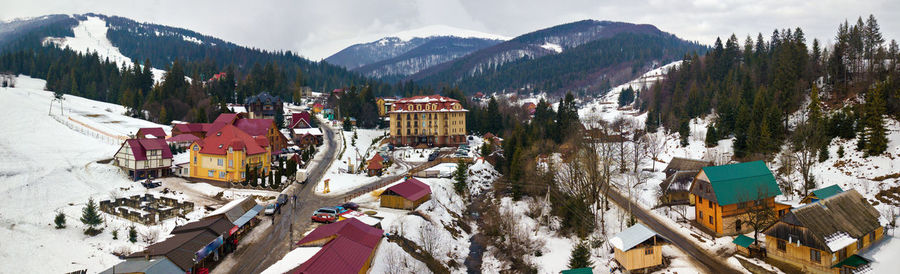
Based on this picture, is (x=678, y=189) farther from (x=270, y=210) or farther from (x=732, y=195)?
(x=270, y=210)

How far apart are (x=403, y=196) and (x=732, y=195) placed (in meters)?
26.5

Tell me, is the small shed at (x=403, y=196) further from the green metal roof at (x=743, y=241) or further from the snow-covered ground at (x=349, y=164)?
the green metal roof at (x=743, y=241)

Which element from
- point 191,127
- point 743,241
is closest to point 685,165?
point 743,241

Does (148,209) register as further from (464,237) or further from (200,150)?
(464,237)

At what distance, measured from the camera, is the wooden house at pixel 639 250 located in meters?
27.6

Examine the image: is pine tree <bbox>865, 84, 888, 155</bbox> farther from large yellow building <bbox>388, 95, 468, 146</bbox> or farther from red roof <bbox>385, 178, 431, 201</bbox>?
large yellow building <bbox>388, 95, 468, 146</bbox>

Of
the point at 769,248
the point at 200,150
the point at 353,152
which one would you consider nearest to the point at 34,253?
the point at 200,150

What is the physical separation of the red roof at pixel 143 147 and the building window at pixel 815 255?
187 ft

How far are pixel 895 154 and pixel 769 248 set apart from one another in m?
21.0

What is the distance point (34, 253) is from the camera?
88.5ft

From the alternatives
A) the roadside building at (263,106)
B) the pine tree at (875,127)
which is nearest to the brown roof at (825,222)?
the pine tree at (875,127)

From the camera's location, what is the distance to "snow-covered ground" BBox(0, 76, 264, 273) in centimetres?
2700

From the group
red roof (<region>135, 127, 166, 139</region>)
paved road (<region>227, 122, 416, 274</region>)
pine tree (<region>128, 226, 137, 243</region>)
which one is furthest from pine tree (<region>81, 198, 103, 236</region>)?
red roof (<region>135, 127, 166, 139</region>)

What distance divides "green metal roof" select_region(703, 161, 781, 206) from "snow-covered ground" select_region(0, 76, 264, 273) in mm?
40205
